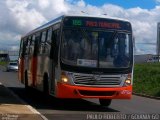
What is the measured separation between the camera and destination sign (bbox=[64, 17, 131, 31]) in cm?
1692

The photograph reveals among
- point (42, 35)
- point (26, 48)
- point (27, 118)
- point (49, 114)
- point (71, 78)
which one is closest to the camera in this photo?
point (27, 118)

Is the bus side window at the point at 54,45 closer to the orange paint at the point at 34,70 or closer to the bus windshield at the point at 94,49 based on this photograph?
the bus windshield at the point at 94,49

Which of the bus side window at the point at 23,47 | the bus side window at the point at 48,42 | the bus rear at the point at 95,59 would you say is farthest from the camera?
the bus side window at the point at 23,47

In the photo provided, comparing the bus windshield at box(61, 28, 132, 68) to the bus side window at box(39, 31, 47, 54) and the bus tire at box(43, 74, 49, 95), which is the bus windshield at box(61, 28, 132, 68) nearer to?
the bus tire at box(43, 74, 49, 95)

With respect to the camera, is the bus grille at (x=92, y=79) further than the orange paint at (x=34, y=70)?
No

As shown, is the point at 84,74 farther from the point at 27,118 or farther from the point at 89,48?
the point at 27,118

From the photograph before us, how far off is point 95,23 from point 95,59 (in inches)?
50.9

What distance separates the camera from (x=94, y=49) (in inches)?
661

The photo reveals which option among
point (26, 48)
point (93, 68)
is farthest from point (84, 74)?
point (26, 48)

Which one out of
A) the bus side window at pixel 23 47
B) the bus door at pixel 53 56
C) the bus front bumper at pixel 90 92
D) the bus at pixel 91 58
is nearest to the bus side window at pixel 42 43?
the bus door at pixel 53 56

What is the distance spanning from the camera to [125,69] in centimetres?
1694

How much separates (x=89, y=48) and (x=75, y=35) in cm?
65

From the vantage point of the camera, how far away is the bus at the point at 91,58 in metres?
16.5

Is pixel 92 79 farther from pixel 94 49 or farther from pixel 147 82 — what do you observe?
pixel 147 82
